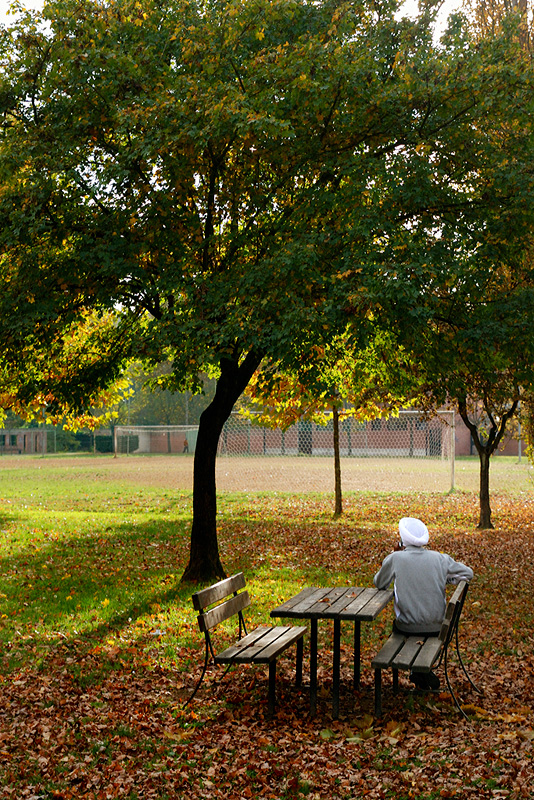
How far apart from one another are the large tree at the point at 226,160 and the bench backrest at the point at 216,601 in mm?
2653

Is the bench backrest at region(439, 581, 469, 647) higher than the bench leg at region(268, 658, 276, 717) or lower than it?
higher

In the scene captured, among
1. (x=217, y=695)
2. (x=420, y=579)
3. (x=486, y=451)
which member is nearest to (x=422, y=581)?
(x=420, y=579)

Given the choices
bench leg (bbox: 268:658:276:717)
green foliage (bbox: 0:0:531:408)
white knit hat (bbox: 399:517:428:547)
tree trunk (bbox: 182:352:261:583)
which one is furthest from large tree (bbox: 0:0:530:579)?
bench leg (bbox: 268:658:276:717)

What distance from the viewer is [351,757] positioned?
4.99 metres

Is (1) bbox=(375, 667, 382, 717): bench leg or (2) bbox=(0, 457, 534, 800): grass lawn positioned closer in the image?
(2) bbox=(0, 457, 534, 800): grass lawn

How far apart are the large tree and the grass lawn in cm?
303

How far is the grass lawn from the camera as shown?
4.70 meters

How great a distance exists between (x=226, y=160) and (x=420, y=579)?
6.25 metres

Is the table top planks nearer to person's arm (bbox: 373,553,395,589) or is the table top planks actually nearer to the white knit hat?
person's arm (bbox: 373,553,395,589)

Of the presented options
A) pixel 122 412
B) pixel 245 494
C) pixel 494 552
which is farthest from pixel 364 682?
pixel 122 412

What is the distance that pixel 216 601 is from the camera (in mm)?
6383

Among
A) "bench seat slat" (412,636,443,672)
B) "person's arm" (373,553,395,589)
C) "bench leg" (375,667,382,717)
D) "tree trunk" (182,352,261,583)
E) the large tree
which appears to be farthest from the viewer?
"tree trunk" (182,352,261,583)

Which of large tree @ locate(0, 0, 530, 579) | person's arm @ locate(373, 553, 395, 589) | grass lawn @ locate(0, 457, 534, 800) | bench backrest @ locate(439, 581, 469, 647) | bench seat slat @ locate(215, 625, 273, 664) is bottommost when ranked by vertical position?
grass lawn @ locate(0, 457, 534, 800)

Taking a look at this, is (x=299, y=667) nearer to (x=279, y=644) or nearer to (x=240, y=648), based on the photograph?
(x=279, y=644)
